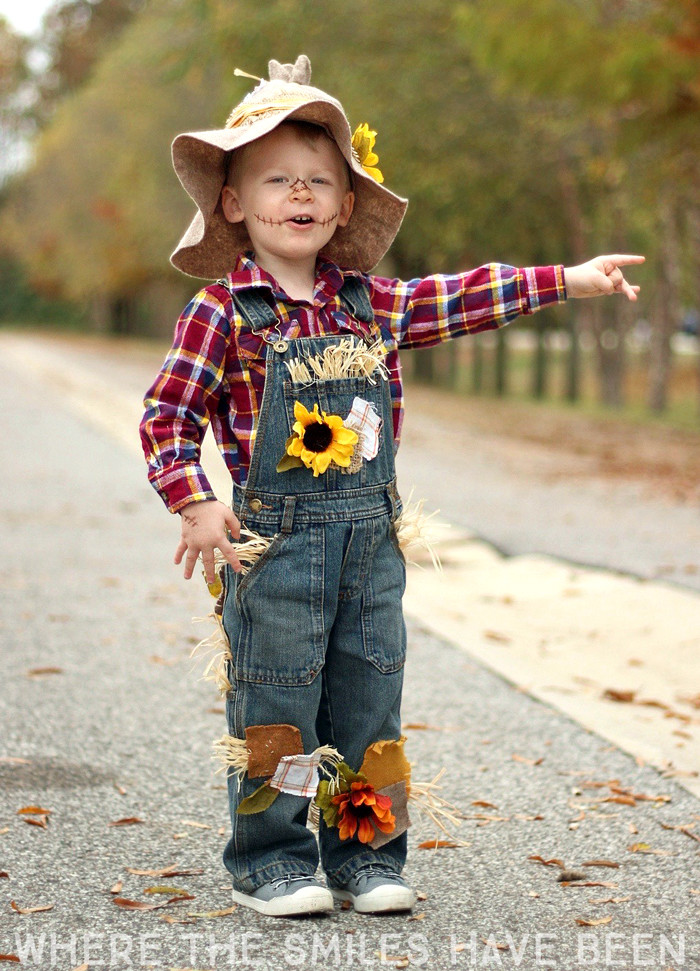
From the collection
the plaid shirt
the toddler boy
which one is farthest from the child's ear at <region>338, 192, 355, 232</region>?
the plaid shirt

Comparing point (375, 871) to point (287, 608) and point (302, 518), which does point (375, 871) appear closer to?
point (287, 608)

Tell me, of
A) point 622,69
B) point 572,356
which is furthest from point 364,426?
point 572,356

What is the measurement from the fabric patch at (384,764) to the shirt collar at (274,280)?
3.42ft

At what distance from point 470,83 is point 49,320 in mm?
52034

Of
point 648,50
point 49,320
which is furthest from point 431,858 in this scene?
point 49,320

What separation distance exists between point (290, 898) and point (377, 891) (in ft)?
0.64

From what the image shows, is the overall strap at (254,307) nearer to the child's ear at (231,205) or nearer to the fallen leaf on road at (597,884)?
the child's ear at (231,205)

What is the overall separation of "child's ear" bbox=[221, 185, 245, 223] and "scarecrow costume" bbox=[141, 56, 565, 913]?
0.09 feet

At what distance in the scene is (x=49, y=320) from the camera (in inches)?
2675

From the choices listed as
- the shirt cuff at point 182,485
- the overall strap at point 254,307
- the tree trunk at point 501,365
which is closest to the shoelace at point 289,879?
the shirt cuff at point 182,485

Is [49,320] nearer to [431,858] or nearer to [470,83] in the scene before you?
[470,83]

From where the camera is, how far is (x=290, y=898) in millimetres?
2873

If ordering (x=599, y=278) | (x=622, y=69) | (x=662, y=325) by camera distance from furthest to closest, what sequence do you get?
(x=662, y=325), (x=622, y=69), (x=599, y=278)

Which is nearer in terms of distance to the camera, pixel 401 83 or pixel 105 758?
pixel 105 758
